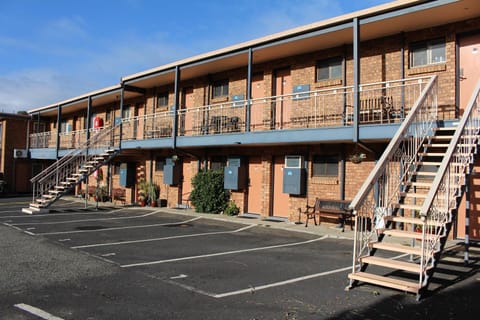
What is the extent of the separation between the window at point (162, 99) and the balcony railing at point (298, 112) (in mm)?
1001

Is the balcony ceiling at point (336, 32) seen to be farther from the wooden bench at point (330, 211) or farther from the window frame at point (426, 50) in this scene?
the wooden bench at point (330, 211)

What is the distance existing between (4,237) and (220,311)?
7.42 meters

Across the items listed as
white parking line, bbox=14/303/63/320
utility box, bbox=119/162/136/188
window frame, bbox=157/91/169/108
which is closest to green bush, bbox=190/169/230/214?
window frame, bbox=157/91/169/108

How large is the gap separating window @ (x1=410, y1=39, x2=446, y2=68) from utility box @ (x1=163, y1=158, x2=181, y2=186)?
33.4 feet

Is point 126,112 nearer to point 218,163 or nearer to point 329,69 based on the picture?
point 218,163

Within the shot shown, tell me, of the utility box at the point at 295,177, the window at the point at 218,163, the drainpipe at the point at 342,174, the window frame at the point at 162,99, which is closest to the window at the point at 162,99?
the window frame at the point at 162,99

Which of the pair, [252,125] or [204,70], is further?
[204,70]

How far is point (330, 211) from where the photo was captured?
482 inches

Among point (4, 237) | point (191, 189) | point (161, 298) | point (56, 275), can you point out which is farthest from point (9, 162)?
point (161, 298)

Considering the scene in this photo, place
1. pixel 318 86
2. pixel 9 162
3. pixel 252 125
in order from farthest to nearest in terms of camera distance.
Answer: pixel 9 162 → pixel 252 125 → pixel 318 86

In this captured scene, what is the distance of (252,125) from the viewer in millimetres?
14984

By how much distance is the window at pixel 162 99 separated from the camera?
19.8 m

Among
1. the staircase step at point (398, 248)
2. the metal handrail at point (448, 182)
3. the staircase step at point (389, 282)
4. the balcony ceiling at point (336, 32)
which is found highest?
the balcony ceiling at point (336, 32)

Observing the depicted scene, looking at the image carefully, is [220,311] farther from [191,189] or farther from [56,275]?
[191,189]
